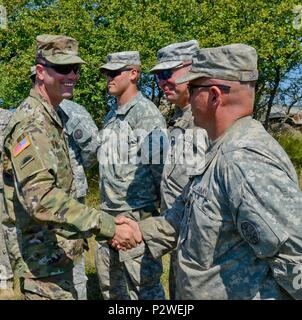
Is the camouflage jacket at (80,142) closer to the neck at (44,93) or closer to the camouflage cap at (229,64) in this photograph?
the neck at (44,93)

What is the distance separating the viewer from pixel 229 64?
2.24 m

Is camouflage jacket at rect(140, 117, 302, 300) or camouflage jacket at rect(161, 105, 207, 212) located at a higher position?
camouflage jacket at rect(140, 117, 302, 300)

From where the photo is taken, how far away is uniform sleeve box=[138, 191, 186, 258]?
2777 millimetres

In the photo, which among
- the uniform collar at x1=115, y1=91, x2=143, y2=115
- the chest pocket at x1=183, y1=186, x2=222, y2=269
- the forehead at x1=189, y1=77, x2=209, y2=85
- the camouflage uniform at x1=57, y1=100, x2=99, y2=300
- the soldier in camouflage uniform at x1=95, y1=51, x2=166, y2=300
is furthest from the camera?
the camouflage uniform at x1=57, y1=100, x2=99, y2=300

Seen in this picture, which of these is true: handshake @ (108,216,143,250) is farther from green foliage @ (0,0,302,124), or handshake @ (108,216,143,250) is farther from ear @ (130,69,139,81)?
green foliage @ (0,0,302,124)

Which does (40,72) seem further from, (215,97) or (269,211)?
(269,211)

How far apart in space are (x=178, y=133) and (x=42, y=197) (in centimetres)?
154

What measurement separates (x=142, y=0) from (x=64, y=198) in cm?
959

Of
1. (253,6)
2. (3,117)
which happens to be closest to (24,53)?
(253,6)

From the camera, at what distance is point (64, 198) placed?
285 centimetres

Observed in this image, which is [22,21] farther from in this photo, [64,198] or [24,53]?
[64,198]

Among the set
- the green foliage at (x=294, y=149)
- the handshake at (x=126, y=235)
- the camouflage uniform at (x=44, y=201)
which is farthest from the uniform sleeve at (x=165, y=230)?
the green foliage at (x=294, y=149)

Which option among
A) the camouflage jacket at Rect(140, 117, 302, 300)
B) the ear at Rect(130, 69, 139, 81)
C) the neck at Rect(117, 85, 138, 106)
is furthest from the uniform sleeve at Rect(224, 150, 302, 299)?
the ear at Rect(130, 69, 139, 81)
